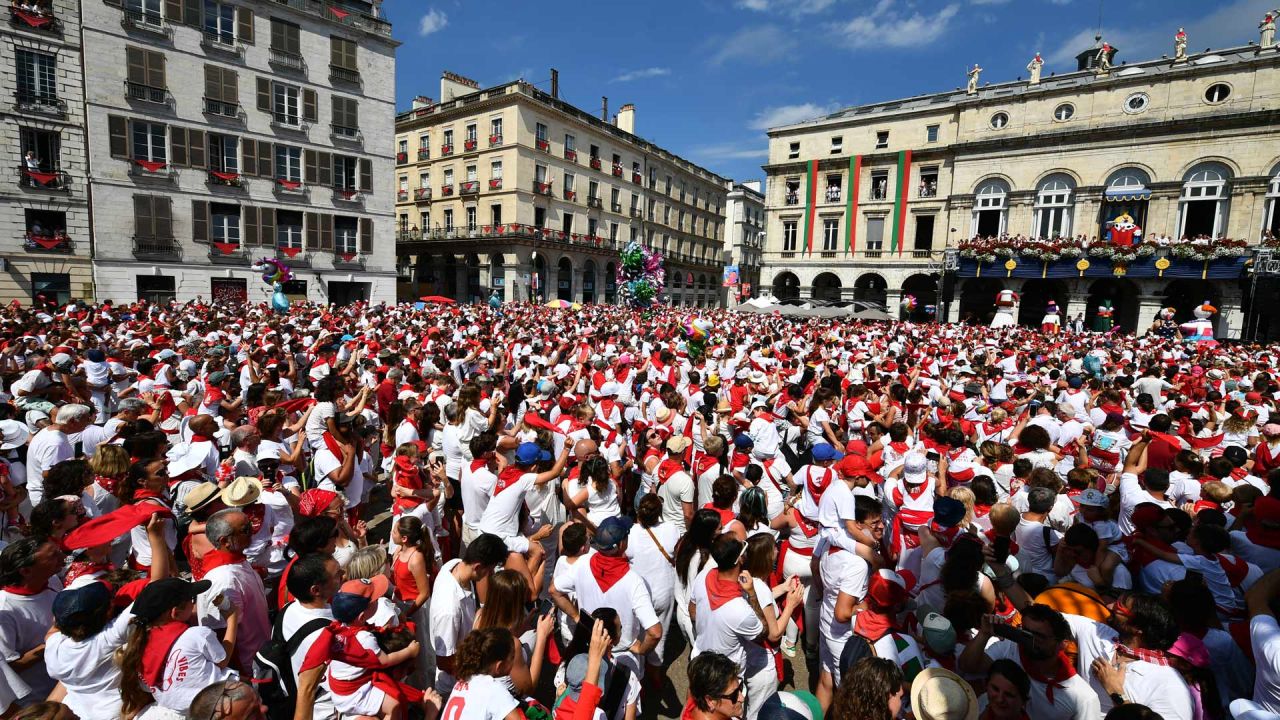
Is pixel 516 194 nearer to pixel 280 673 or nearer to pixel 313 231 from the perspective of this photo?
pixel 313 231

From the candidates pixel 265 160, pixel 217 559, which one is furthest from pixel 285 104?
pixel 217 559

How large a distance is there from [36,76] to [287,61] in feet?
30.4

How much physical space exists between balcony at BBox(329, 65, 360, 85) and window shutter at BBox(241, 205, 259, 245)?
8089 millimetres

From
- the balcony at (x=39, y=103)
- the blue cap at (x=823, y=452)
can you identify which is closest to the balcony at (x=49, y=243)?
the balcony at (x=39, y=103)

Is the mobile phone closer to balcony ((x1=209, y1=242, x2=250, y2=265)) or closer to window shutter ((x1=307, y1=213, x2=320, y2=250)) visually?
balcony ((x1=209, y1=242, x2=250, y2=265))

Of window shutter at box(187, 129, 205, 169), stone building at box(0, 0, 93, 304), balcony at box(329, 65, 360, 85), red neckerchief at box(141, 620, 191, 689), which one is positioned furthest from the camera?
balcony at box(329, 65, 360, 85)

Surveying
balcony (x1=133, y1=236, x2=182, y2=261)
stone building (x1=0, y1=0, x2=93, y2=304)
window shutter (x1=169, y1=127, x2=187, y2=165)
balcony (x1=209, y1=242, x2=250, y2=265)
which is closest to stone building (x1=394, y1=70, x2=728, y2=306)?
balcony (x1=209, y1=242, x2=250, y2=265)

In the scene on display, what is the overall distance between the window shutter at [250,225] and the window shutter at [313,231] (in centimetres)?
231

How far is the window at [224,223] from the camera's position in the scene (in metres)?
26.5

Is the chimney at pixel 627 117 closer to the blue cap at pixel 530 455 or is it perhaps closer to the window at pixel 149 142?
the window at pixel 149 142

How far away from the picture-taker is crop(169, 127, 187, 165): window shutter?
82.7ft

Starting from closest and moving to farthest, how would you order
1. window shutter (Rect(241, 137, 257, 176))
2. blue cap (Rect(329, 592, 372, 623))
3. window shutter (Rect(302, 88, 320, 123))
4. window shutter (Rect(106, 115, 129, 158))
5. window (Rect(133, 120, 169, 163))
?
1. blue cap (Rect(329, 592, 372, 623))
2. window shutter (Rect(106, 115, 129, 158))
3. window (Rect(133, 120, 169, 163))
4. window shutter (Rect(241, 137, 257, 176))
5. window shutter (Rect(302, 88, 320, 123))

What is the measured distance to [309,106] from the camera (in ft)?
93.9

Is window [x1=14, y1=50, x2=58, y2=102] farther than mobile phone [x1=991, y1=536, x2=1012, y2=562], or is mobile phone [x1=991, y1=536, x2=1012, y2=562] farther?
window [x1=14, y1=50, x2=58, y2=102]
